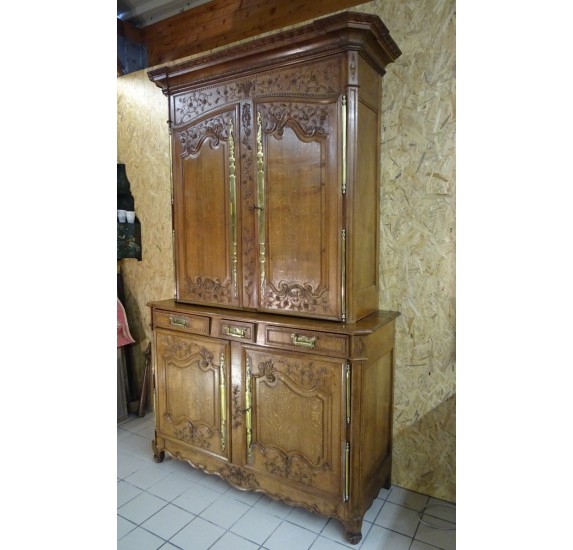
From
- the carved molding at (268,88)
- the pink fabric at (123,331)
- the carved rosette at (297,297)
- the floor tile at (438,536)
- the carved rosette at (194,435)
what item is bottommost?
the floor tile at (438,536)

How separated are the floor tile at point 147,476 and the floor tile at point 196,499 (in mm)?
225

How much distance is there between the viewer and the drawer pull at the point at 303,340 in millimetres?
1778

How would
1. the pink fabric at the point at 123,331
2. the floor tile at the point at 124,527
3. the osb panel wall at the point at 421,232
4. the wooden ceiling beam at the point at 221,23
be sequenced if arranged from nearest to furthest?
the floor tile at the point at 124,527 → the osb panel wall at the point at 421,232 → the wooden ceiling beam at the point at 221,23 → the pink fabric at the point at 123,331

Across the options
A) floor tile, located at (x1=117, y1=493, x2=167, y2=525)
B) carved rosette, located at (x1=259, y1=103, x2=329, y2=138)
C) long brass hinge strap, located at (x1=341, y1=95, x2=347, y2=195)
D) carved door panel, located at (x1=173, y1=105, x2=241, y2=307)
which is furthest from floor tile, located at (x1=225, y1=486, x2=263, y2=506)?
carved rosette, located at (x1=259, y1=103, x2=329, y2=138)

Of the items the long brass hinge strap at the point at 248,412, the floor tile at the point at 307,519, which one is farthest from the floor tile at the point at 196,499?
the floor tile at the point at 307,519

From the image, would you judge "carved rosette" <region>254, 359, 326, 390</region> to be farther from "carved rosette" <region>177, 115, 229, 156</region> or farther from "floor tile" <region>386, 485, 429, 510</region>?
"carved rosette" <region>177, 115, 229, 156</region>

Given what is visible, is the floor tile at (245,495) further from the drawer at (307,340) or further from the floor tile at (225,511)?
the drawer at (307,340)

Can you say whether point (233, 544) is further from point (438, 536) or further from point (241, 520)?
point (438, 536)

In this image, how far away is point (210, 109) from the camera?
212cm
